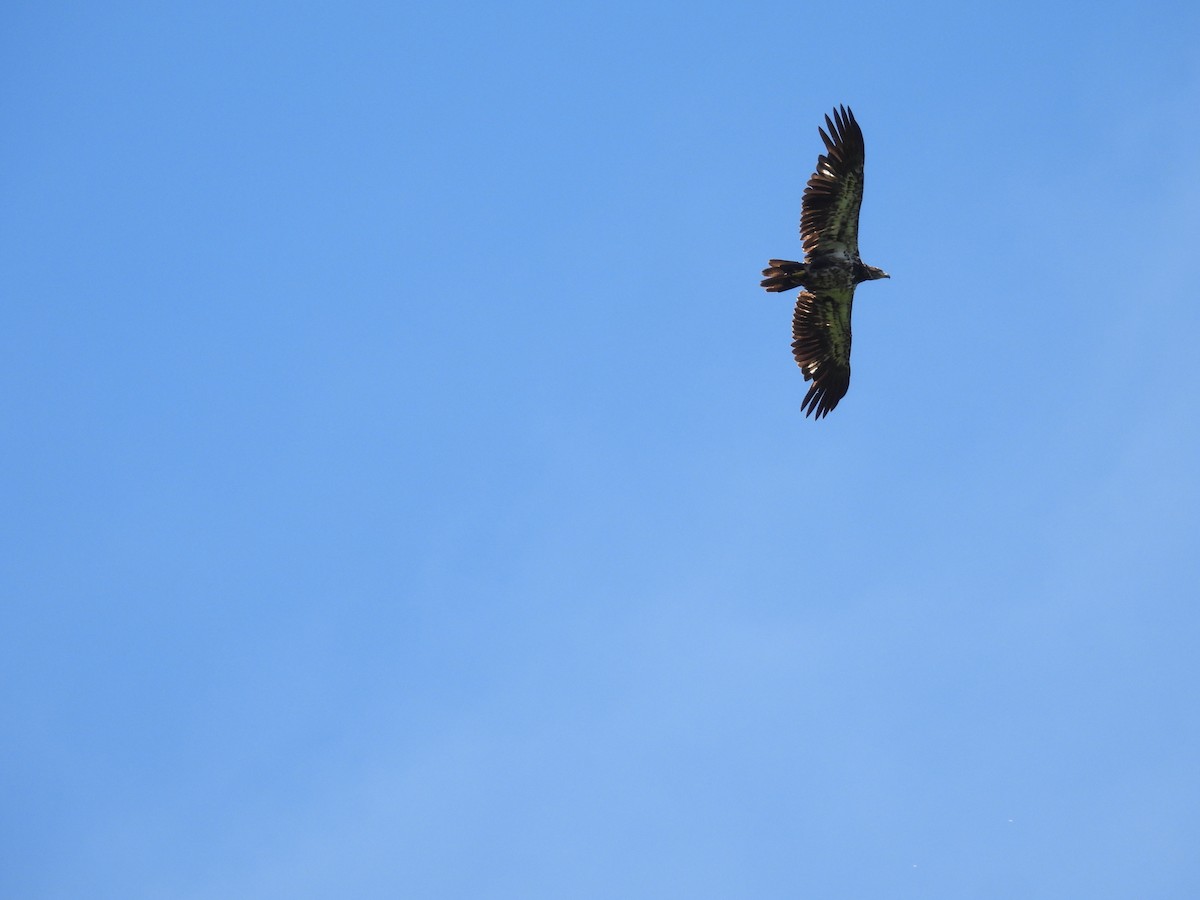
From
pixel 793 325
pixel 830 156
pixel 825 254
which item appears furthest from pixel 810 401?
pixel 830 156

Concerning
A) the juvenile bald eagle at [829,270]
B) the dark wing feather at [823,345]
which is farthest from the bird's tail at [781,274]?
the dark wing feather at [823,345]

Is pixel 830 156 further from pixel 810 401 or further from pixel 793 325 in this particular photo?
pixel 810 401

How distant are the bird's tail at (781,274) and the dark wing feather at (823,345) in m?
1.50

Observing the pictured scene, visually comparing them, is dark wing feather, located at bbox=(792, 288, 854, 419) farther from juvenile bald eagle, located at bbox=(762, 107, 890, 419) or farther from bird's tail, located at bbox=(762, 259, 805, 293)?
bird's tail, located at bbox=(762, 259, 805, 293)

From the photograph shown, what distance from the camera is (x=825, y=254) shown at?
28.7 meters

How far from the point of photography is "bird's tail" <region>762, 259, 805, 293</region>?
2836 centimetres

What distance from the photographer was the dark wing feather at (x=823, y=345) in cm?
2994

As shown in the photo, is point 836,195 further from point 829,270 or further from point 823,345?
point 823,345

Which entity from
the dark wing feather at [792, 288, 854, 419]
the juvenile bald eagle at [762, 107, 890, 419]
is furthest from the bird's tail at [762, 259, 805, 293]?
the dark wing feather at [792, 288, 854, 419]

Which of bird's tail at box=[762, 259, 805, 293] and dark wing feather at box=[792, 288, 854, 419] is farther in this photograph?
dark wing feather at box=[792, 288, 854, 419]

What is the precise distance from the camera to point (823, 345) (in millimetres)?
30516

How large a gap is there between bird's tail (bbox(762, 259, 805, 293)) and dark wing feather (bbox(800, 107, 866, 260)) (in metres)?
0.57

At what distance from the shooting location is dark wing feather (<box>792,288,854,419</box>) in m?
29.9

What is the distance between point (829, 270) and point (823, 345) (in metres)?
2.51
